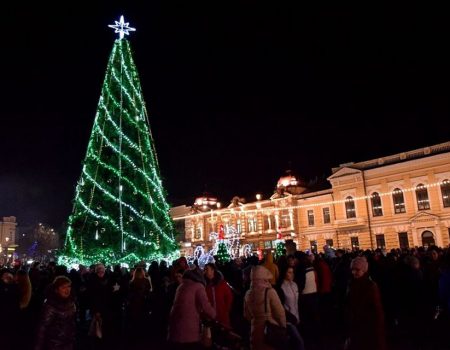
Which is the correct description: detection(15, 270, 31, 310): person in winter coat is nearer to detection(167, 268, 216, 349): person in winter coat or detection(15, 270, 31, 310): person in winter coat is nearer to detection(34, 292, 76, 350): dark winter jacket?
detection(34, 292, 76, 350): dark winter jacket

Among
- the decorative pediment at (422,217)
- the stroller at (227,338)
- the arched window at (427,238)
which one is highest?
the decorative pediment at (422,217)

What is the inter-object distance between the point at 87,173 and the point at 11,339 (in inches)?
425

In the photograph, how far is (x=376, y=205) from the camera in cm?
3744

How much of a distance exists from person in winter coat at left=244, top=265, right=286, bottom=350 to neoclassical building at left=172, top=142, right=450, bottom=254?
104ft

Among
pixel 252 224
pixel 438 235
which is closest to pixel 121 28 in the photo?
pixel 438 235

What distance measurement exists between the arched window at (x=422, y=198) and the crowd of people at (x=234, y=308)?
22.9m

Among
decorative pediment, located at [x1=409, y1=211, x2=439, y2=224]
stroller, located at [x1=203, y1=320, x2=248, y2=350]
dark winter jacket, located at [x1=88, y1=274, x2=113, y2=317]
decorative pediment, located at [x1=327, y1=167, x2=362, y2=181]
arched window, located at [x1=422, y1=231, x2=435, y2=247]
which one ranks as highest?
decorative pediment, located at [x1=327, y1=167, x2=362, y2=181]

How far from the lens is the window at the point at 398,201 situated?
3569 cm

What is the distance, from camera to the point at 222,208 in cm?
5403

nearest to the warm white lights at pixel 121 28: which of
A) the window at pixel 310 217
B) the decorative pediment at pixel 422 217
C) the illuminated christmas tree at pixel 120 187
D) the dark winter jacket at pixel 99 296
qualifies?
the illuminated christmas tree at pixel 120 187

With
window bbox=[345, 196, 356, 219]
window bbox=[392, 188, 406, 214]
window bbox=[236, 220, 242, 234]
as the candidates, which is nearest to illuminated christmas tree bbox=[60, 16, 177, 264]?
window bbox=[392, 188, 406, 214]

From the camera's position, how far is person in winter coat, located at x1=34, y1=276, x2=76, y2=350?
4902 millimetres

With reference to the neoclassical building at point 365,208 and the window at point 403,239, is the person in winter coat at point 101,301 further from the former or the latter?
the window at point 403,239

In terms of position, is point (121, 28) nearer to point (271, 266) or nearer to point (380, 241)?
point (271, 266)
